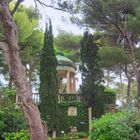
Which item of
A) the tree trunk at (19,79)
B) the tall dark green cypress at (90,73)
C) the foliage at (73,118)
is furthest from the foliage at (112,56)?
the tree trunk at (19,79)

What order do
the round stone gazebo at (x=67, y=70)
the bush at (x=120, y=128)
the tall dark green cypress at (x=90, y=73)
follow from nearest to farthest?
1. the bush at (x=120, y=128)
2. the tall dark green cypress at (x=90, y=73)
3. the round stone gazebo at (x=67, y=70)

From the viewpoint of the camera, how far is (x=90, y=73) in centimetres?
2062

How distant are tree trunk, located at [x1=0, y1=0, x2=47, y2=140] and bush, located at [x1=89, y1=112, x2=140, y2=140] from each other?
153 cm

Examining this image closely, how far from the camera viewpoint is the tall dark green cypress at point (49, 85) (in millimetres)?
19594

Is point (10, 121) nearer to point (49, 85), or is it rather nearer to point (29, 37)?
point (49, 85)

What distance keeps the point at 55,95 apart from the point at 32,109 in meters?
10.5

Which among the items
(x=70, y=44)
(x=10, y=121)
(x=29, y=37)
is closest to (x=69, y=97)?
(x=29, y=37)

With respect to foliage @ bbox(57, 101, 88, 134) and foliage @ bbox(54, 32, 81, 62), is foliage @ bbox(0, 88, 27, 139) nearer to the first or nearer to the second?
foliage @ bbox(57, 101, 88, 134)

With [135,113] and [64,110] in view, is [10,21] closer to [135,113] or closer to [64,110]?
[135,113]

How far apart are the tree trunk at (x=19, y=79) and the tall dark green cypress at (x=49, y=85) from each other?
10132mm

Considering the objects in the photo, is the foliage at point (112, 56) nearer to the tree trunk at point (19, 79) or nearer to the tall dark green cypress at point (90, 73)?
the tall dark green cypress at point (90, 73)

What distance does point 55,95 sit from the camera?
65.0 ft

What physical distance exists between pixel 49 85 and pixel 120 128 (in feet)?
35.2

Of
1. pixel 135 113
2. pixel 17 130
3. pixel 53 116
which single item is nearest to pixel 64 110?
pixel 53 116
